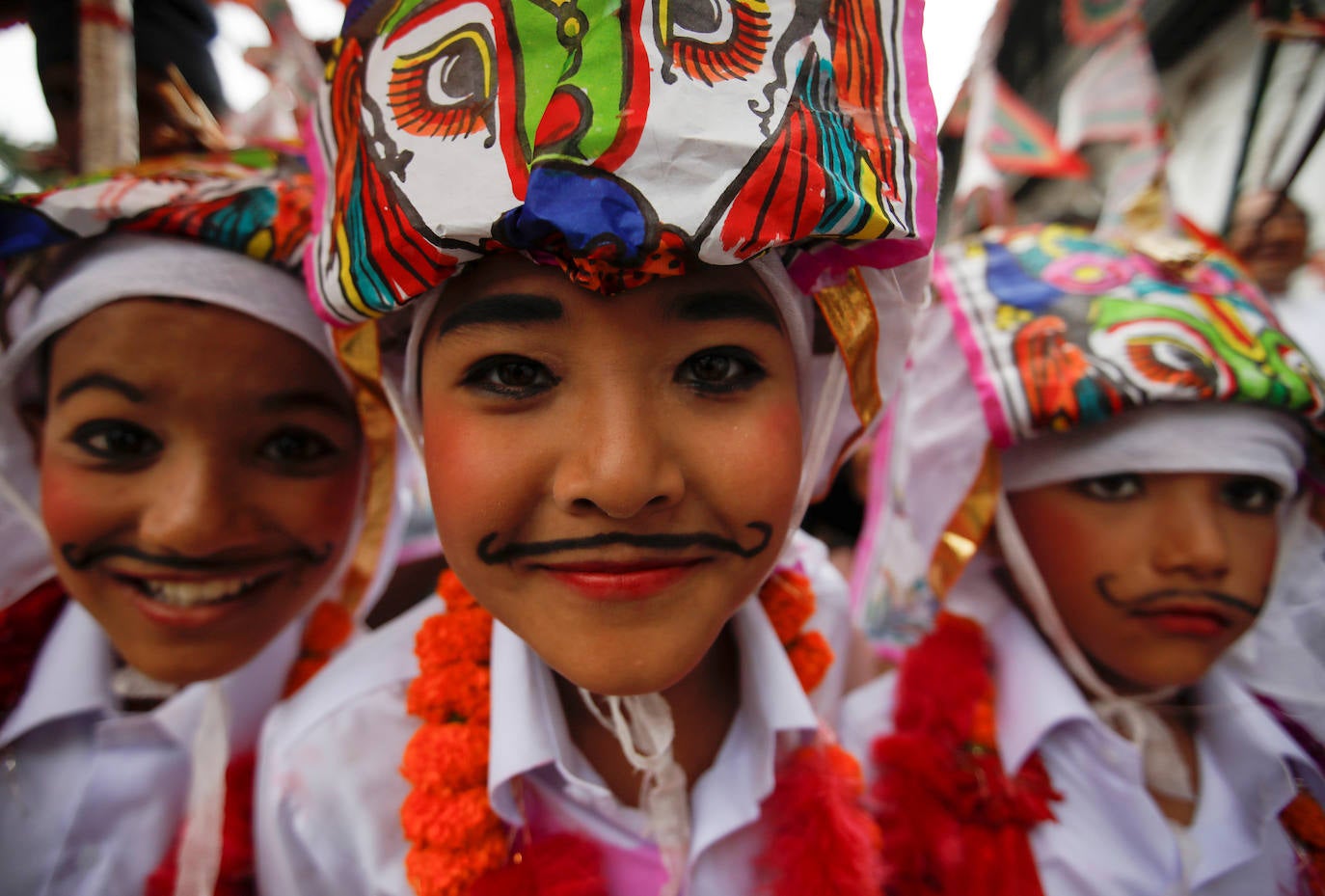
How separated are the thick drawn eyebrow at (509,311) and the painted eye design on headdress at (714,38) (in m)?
0.25

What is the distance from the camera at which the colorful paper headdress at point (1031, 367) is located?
3.83 feet

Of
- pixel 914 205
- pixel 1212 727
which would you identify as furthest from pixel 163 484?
pixel 1212 727

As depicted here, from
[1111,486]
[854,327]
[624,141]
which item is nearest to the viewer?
[624,141]

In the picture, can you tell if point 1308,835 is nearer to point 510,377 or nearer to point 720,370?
point 720,370

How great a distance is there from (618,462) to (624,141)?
305mm

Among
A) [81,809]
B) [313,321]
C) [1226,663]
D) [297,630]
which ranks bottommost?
[81,809]

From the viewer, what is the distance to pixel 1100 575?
1185 mm

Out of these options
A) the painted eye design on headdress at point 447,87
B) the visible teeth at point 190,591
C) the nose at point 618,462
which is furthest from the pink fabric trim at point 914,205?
the visible teeth at point 190,591

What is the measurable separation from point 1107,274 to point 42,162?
224 centimetres

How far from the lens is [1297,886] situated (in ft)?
4.07

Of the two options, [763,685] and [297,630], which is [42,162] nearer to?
[297,630]

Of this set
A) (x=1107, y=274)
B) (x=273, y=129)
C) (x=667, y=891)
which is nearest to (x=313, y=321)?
(x=273, y=129)

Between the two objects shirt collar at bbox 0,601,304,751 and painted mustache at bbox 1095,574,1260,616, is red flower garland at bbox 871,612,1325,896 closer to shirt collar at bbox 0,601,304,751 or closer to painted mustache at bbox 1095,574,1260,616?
painted mustache at bbox 1095,574,1260,616

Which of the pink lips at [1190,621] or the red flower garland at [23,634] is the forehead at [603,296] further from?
the red flower garland at [23,634]
